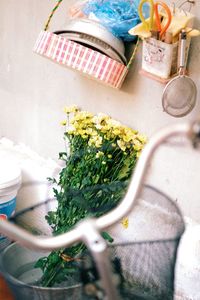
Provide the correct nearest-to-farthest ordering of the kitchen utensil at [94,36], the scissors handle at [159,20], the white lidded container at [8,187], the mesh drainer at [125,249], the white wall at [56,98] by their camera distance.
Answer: the mesh drainer at [125,249] → the scissors handle at [159,20] → the kitchen utensil at [94,36] → the white wall at [56,98] → the white lidded container at [8,187]

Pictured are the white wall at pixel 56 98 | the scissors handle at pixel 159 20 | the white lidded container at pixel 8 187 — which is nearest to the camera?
the scissors handle at pixel 159 20

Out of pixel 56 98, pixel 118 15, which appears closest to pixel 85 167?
pixel 118 15

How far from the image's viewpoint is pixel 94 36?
5.51 feet

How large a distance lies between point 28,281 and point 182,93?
907 millimetres

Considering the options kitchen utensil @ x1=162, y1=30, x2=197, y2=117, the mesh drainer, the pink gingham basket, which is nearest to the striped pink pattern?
the pink gingham basket

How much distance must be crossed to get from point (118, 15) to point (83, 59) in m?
0.24

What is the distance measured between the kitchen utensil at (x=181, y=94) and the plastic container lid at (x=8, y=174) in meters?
0.97

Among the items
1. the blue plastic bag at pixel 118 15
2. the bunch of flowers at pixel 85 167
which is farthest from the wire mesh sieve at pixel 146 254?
the blue plastic bag at pixel 118 15

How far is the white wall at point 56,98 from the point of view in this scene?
1.80 m

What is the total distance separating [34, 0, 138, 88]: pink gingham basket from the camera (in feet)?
5.56

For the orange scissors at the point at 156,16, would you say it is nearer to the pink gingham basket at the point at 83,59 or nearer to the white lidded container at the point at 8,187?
the pink gingham basket at the point at 83,59

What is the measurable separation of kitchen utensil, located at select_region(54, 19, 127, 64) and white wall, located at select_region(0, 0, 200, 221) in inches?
6.8

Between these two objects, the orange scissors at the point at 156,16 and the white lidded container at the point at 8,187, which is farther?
the white lidded container at the point at 8,187

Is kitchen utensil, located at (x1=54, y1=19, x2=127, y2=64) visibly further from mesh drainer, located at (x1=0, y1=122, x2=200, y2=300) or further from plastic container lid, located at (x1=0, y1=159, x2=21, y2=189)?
plastic container lid, located at (x1=0, y1=159, x2=21, y2=189)
